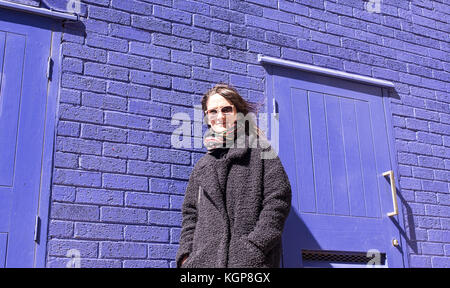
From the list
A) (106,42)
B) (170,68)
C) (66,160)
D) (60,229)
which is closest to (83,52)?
(106,42)

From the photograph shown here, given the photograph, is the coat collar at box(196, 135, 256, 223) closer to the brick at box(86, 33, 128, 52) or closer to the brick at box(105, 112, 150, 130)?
the brick at box(105, 112, 150, 130)

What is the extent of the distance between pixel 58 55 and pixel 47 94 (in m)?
0.25

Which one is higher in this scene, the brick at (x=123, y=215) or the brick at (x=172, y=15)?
the brick at (x=172, y=15)

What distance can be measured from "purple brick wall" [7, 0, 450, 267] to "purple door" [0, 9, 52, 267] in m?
0.11

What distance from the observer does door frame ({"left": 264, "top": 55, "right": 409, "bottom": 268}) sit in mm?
3658

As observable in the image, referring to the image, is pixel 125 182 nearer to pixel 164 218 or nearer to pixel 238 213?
pixel 164 218

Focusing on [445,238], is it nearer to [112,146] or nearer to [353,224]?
[353,224]

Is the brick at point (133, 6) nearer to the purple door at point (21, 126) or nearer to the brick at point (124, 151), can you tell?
the purple door at point (21, 126)

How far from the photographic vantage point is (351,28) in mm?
4164

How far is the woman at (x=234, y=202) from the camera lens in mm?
2492

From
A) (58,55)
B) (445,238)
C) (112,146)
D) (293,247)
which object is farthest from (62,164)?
(445,238)

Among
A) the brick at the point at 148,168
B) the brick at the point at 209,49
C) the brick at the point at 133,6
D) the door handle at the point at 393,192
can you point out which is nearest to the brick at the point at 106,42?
the brick at the point at 133,6

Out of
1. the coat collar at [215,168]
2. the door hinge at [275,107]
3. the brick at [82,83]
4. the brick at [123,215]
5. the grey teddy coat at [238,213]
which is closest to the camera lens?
the grey teddy coat at [238,213]

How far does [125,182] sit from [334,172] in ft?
4.68
